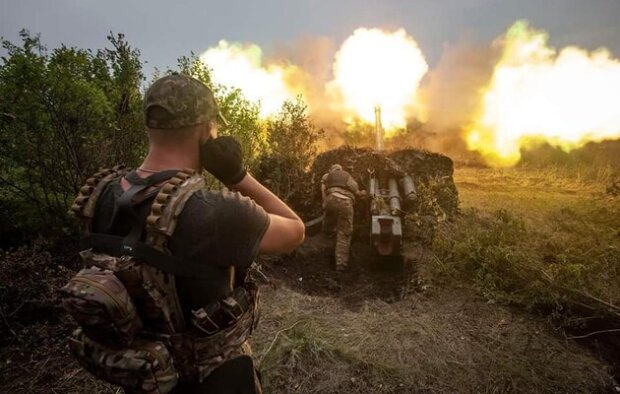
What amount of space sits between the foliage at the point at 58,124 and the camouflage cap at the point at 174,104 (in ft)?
16.0

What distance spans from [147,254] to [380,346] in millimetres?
3780

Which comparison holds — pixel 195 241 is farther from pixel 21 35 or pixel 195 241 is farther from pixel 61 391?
pixel 21 35

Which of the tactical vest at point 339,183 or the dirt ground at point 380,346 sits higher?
the tactical vest at point 339,183

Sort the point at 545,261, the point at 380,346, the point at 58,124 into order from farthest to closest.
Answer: the point at 545,261, the point at 58,124, the point at 380,346

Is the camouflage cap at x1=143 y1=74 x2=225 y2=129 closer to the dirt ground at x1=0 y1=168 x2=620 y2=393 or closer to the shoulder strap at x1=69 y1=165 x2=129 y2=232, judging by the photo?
the shoulder strap at x1=69 y1=165 x2=129 y2=232

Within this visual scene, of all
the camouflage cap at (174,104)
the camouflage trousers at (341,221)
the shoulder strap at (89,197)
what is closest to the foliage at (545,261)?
the camouflage trousers at (341,221)

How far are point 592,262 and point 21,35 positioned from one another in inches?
382

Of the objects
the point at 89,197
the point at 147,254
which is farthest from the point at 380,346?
the point at 89,197

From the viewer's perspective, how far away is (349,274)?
766cm

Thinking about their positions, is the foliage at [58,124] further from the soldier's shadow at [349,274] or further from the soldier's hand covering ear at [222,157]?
the soldier's hand covering ear at [222,157]

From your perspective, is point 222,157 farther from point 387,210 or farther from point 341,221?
point 387,210

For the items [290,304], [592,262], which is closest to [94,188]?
[290,304]

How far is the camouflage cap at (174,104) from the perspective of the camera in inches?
73.0

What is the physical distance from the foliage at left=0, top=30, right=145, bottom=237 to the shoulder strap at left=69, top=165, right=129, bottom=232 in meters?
4.76
